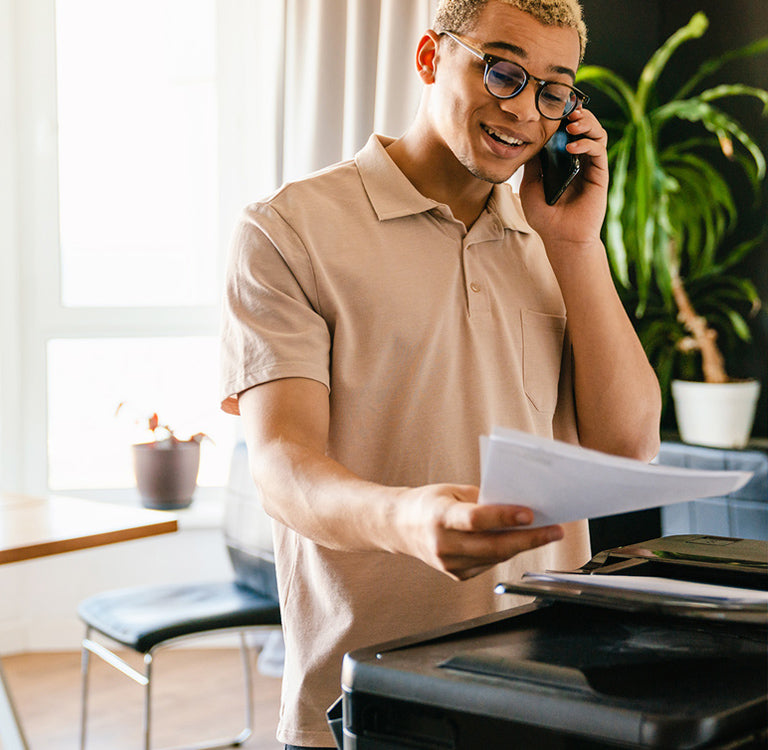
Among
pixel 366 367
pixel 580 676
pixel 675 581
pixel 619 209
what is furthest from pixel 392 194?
pixel 619 209

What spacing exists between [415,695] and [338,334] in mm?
534

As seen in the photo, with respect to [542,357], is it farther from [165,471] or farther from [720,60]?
[165,471]

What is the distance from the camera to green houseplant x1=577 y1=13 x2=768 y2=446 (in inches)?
120

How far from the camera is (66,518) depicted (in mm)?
2332

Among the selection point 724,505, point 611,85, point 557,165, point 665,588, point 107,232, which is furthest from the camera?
point 107,232

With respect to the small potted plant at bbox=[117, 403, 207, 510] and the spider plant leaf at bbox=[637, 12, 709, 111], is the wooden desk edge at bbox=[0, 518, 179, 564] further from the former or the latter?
the spider plant leaf at bbox=[637, 12, 709, 111]

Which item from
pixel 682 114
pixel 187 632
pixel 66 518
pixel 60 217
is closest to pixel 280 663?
pixel 187 632

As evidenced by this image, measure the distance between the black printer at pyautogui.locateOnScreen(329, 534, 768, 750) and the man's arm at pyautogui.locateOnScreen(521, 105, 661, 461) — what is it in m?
0.52

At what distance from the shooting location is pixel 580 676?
0.65 metres

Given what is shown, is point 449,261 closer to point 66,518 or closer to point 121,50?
point 66,518

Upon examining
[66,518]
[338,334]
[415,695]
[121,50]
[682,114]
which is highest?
[121,50]

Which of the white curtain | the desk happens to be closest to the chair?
the desk

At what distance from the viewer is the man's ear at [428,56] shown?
4.22 feet

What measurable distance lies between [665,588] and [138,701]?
2744 millimetres
